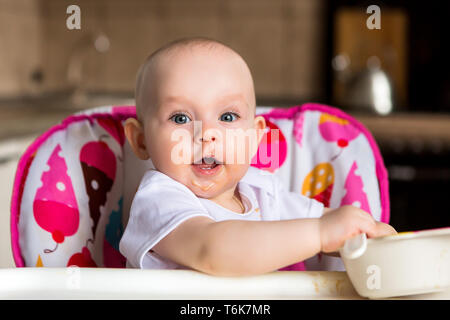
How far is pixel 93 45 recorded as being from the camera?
9.71 ft

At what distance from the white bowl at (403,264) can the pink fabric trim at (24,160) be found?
21.2 inches

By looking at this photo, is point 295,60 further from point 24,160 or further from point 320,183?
point 24,160

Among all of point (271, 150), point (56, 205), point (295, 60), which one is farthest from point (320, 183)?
point (295, 60)

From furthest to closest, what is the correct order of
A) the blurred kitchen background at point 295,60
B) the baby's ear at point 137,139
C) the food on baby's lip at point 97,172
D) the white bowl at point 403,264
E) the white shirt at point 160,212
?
1. the blurred kitchen background at point 295,60
2. the food on baby's lip at point 97,172
3. the baby's ear at point 137,139
4. the white shirt at point 160,212
5. the white bowl at point 403,264

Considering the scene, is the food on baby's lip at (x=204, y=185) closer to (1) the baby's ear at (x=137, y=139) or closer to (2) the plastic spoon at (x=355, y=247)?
(1) the baby's ear at (x=137, y=139)

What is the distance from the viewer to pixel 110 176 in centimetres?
103

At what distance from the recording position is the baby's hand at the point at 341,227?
0.67 metres

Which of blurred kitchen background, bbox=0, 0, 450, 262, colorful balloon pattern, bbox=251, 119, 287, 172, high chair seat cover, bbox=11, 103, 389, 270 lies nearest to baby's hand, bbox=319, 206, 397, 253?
high chair seat cover, bbox=11, 103, 389, 270

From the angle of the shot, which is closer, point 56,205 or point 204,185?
point 204,185

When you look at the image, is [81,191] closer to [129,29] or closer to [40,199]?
[40,199]

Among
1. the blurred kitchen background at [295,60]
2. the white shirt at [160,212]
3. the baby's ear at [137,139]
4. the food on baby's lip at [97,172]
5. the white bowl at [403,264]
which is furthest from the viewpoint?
the blurred kitchen background at [295,60]

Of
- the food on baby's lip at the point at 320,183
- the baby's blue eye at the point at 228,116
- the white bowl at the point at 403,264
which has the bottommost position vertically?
the food on baby's lip at the point at 320,183

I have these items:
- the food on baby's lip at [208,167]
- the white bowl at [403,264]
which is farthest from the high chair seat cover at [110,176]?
the white bowl at [403,264]

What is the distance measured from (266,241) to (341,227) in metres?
A: 0.08
